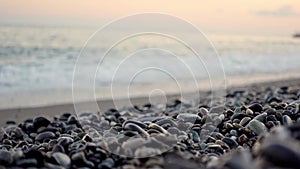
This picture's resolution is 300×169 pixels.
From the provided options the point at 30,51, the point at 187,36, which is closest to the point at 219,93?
the point at 187,36

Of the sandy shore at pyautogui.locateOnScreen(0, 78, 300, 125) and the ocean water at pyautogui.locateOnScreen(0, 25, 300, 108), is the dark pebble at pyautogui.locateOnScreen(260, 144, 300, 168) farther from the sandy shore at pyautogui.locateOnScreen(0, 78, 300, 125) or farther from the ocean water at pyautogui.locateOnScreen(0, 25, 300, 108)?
the sandy shore at pyautogui.locateOnScreen(0, 78, 300, 125)

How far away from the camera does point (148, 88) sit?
12.8 metres

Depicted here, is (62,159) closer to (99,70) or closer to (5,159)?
(5,159)

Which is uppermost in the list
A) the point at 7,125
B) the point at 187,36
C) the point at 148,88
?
the point at 187,36

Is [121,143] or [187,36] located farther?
[187,36]

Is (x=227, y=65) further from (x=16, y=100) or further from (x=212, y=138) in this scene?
(x=212, y=138)

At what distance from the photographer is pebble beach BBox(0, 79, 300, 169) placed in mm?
2424

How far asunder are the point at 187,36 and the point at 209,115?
3136mm

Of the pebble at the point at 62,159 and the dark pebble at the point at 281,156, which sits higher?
the dark pebble at the point at 281,156

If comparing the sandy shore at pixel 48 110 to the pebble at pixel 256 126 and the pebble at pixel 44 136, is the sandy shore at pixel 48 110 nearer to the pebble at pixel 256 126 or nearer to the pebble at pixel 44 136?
the pebble at pixel 44 136

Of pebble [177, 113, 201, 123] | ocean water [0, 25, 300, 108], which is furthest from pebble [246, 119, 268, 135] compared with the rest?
ocean water [0, 25, 300, 108]

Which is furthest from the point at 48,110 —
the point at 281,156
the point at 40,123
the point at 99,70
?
the point at 281,156

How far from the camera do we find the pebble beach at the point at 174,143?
95.4 inches

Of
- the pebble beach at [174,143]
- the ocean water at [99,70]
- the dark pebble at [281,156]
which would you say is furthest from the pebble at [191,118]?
the ocean water at [99,70]
